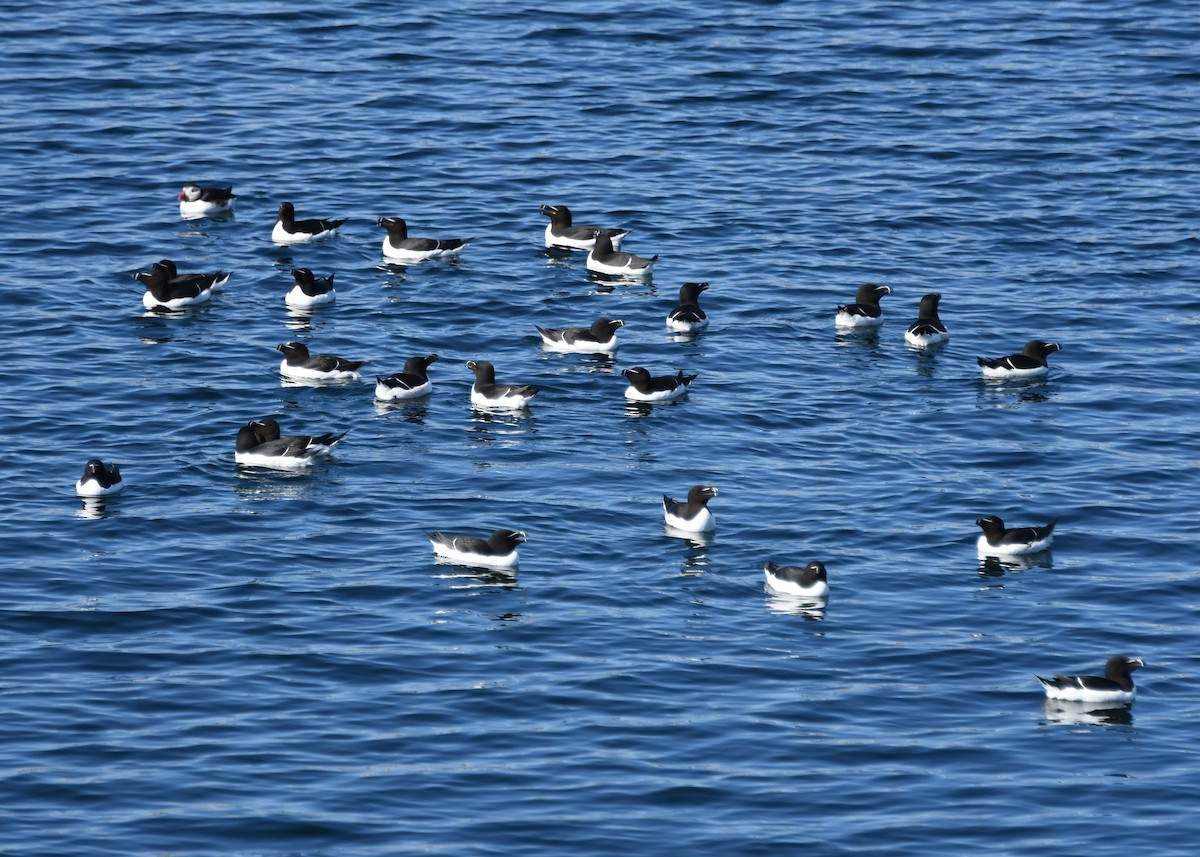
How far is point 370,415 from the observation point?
→ 29.7 m

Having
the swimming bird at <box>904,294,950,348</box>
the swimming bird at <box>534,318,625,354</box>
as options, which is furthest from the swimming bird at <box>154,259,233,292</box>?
the swimming bird at <box>904,294,950,348</box>

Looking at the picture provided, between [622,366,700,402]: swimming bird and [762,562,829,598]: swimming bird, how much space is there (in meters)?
6.98

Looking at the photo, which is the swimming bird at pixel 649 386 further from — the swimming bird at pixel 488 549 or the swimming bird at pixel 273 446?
the swimming bird at pixel 488 549

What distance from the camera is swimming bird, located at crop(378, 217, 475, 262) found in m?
36.9

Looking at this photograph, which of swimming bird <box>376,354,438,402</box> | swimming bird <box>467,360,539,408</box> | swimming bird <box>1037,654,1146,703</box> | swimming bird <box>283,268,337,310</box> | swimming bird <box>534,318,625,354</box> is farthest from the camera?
swimming bird <box>283,268,337,310</box>

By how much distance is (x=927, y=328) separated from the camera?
32562mm

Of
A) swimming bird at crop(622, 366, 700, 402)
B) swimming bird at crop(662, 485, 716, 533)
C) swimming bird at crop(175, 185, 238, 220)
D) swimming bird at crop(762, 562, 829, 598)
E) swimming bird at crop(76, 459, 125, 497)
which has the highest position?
swimming bird at crop(175, 185, 238, 220)

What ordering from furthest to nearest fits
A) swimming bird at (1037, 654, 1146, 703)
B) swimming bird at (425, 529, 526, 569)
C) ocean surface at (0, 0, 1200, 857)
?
swimming bird at (425, 529, 526, 569), swimming bird at (1037, 654, 1146, 703), ocean surface at (0, 0, 1200, 857)

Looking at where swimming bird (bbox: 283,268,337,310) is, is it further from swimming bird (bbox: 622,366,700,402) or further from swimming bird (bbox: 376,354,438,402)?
swimming bird (bbox: 622,366,700,402)

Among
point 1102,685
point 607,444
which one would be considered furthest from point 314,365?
point 1102,685

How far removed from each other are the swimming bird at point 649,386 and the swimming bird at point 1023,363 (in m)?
5.42

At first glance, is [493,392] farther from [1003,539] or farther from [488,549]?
[1003,539]

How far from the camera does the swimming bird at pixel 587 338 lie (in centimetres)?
3206

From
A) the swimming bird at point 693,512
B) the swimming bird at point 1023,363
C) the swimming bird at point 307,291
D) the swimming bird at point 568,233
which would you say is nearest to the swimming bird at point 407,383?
the swimming bird at point 307,291
